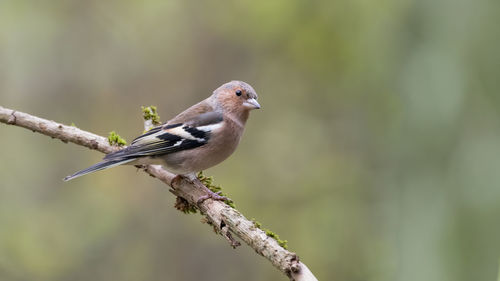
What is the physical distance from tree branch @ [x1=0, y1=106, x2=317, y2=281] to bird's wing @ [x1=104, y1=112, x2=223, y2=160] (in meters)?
0.27

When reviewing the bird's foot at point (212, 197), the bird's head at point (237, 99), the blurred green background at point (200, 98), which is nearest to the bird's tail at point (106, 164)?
the bird's foot at point (212, 197)

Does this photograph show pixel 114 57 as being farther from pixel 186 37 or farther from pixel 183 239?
pixel 183 239

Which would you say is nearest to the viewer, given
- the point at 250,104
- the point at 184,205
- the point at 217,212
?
the point at 217,212

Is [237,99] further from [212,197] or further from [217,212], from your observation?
[217,212]

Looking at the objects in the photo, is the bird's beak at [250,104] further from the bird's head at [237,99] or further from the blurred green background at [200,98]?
the blurred green background at [200,98]

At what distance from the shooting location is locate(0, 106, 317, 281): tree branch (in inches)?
119

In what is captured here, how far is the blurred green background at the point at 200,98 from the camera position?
673cm

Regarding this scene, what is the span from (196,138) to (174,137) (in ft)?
0.70

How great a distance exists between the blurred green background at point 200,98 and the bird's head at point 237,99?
5.26 feet

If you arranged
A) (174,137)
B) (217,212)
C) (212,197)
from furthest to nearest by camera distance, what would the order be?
(174,137) → (212,197) → (217,212)

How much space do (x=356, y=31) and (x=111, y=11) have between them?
15.7ft

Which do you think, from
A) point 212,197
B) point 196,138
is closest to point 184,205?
point 212,197

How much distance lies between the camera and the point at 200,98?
8906 millimetres

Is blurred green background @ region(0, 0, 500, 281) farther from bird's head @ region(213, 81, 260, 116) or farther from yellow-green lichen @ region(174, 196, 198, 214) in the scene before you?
yellow-green lichen @ region(174, 196, 198, 214)
